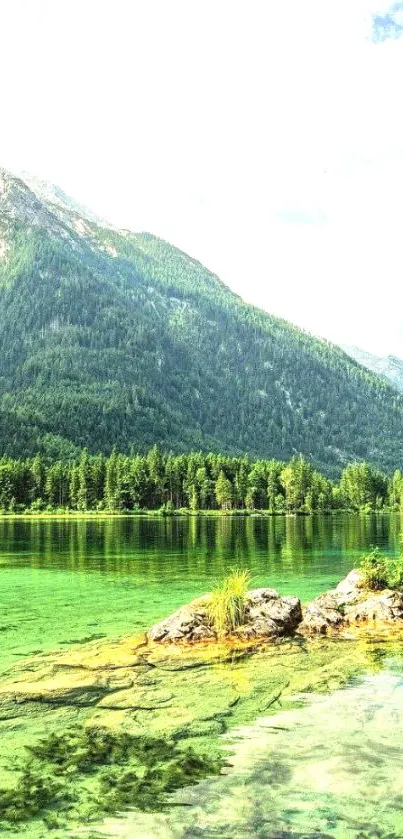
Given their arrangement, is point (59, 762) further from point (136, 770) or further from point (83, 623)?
point (83, 623)

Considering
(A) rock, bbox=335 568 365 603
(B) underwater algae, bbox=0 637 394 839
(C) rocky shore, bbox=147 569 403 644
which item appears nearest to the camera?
(B) underwater algae, bbox=0 637 394 839

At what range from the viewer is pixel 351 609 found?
3031cm

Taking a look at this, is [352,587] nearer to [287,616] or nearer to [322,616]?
[322,616]

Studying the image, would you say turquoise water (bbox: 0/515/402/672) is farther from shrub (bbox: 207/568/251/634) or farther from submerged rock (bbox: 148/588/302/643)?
shrub (bbox: 207/568/251/634)

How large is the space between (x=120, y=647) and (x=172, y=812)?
14350 millimetres

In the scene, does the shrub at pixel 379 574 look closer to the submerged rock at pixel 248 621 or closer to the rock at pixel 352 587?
the rock at pixel 352 587

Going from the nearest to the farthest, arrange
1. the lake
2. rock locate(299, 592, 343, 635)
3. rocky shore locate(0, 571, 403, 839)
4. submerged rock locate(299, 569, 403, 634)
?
the lake → rocky shore locate(0, 571, 403, 839) → rock locate(299, 592, 343, 635) → submerged rock locate(299, 569, 403, 634)

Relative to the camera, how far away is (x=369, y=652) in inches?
934

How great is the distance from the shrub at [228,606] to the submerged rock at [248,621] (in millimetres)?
241

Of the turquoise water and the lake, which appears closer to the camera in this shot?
the lake

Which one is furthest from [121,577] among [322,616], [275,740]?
[275,740]

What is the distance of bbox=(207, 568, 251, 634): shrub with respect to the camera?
2736 cm

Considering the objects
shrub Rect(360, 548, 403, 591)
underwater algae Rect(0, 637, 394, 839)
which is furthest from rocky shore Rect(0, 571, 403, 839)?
shrub Rect(360, 548, 403, 591)

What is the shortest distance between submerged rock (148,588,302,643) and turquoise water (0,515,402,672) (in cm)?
287
